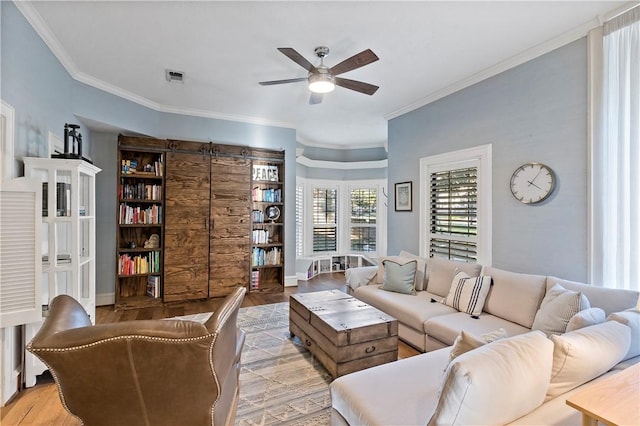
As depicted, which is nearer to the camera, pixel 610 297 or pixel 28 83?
pixel 610 297

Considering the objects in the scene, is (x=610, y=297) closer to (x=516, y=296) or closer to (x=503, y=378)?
(x=516, y=296)

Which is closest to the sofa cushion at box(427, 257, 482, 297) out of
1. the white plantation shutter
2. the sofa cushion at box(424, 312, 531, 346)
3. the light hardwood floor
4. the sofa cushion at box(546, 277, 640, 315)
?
the sofa cushion at box(424, 312, 531, 346)

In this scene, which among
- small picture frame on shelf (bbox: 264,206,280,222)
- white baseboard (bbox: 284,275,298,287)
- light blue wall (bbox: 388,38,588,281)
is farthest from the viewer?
white baseboard (bbox: 284,275,298,287)

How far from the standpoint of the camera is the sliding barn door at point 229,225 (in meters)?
4.79

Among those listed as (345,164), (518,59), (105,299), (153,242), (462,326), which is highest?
(518,59)

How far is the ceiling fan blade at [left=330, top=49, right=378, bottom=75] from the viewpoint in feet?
7.97

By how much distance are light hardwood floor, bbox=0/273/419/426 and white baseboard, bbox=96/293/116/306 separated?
0.38 ft

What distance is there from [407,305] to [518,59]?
2796 mm

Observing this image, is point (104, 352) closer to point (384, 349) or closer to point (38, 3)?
point (384, 349)

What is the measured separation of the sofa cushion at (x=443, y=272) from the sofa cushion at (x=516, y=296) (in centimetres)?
28

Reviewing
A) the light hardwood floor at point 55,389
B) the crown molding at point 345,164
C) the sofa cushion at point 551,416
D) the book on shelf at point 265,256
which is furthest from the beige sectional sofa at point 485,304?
the crown molding at point 345,164

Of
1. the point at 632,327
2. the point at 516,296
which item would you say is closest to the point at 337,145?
the point at 516,296

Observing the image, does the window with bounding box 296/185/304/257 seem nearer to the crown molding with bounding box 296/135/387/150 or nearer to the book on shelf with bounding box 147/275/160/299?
the crown molding with bounding box 296/135/387/150

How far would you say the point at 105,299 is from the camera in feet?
14.6
